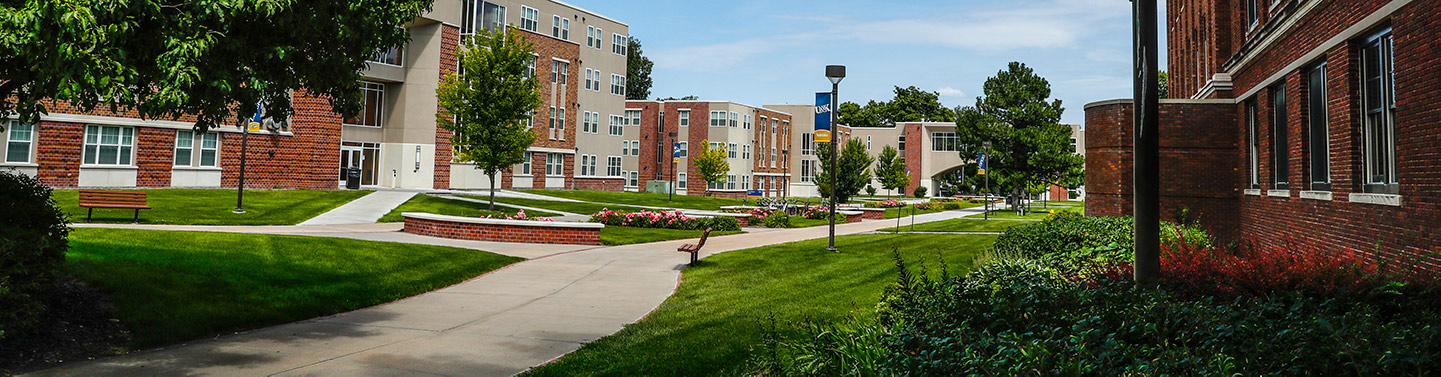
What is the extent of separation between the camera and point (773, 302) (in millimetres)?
10539

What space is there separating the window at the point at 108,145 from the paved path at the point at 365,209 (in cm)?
1002

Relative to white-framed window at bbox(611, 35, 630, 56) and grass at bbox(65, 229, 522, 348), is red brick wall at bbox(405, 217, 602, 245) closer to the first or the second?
grass at bbox(65, 229, 522, 348)

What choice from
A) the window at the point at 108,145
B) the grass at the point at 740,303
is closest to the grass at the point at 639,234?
the grass at the point at 740,303

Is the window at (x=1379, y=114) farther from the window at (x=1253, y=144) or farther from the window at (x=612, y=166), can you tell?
the window at (x=612, y=166)

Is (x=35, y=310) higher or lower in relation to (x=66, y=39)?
lower

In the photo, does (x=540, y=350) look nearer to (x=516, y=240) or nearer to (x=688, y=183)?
(x=516, y=240)

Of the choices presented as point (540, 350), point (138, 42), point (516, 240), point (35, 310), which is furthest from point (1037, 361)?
point (516, 240)

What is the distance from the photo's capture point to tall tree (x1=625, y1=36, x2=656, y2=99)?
3903 inches

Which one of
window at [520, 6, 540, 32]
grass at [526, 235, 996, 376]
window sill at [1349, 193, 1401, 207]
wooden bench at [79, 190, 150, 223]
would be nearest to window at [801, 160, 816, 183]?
window at [520, 6, 540, 32]

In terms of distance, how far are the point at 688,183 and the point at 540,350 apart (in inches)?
2597

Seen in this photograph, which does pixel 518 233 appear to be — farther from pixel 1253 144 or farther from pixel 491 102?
pixel 1253 144

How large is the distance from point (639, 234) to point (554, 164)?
34.0 m

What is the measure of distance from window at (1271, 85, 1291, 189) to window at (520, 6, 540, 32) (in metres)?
45.5

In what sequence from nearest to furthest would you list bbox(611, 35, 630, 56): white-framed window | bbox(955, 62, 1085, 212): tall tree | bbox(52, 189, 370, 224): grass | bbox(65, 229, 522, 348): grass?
bbox(65, 229, 522, 348): grass < bbox(52, 189, 370, 224): grass < bbox(955, 62, 1085, 212): tall tree < bbox(611, 35, 630, 56): white-framed window
